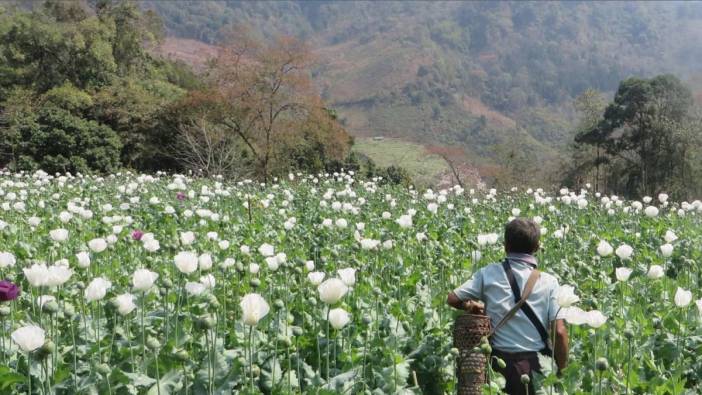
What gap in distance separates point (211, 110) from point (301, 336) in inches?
910

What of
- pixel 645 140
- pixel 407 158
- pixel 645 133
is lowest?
pixel 407 158

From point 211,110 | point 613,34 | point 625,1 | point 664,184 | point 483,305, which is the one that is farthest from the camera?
point 625,1

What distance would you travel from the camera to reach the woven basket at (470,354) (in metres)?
3.34

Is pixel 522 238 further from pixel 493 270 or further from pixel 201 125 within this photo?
pixel 201 125

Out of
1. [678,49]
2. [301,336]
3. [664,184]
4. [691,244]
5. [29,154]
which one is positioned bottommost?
[678,49]

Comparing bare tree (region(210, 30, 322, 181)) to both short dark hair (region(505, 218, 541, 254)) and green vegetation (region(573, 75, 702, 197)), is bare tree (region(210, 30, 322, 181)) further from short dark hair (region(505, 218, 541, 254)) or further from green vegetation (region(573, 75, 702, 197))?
short dark hair (region(505, 218, 541, 254))

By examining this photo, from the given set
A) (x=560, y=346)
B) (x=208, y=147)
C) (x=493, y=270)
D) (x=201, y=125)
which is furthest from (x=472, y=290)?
(x=201, y=125)

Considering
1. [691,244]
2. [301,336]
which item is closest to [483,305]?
[301,336]

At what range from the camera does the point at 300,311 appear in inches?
175

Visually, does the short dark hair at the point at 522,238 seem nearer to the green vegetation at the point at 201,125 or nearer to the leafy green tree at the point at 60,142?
the green vegetation at the point at 201,125

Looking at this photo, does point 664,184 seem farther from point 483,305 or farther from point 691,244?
point 483,305

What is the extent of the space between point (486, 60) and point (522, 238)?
15792 centimetres

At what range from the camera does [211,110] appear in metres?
26.0

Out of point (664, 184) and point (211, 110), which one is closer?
point (211, 110)
